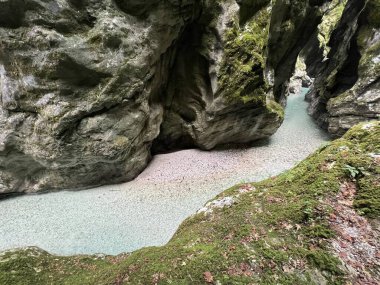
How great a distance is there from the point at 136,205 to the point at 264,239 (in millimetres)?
7300

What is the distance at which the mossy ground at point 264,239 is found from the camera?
9.40 feet

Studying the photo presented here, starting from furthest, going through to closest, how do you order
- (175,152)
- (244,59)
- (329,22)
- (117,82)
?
(329,22) < (175,152) < (244,59) < (117,82)

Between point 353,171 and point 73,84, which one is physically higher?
point 353,171

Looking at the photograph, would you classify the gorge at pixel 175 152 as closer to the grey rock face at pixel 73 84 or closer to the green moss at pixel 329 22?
the grey rock face at pixel 73 84

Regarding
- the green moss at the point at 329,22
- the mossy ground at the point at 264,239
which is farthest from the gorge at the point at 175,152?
the green moss at the point at 329,22

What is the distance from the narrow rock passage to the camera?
8.05 m

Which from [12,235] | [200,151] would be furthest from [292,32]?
[12,235]

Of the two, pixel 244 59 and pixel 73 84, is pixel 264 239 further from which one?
pixel 244 59

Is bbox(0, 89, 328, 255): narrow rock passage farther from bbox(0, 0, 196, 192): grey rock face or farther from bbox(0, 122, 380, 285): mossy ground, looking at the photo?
bbox(0, 122, 380, 285): mossy ground

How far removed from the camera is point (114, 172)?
10.8 meters

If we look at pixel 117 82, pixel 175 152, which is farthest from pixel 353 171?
pixel 175 152

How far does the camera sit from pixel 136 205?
959 cm

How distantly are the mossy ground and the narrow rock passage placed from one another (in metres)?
3.36

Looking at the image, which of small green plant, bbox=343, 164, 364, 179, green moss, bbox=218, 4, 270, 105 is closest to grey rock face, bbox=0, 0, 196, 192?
green moss, bbox=218, 4, 270, 105
